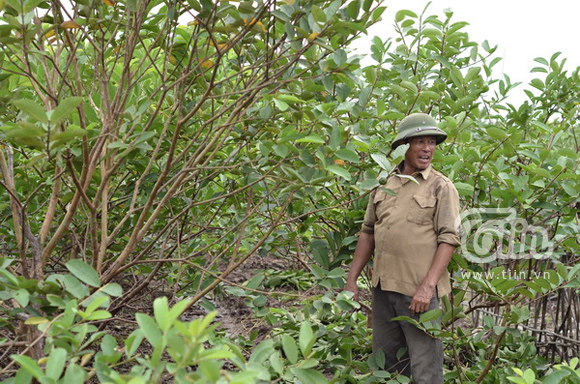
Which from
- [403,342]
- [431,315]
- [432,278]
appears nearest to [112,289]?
[431,315]

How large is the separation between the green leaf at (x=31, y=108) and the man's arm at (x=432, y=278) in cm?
197

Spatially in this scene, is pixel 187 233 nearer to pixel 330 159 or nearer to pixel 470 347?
pixel 330 159

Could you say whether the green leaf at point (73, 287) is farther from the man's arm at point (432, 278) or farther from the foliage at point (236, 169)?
the man's arm at point (432, 278)

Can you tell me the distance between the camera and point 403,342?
3.45 m

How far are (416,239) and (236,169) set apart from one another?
0.96 m

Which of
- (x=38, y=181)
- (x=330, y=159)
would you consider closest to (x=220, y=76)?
(x=38, y=181)

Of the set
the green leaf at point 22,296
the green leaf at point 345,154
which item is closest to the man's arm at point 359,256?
the green leaf at point 345,154

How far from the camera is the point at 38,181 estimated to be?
3.00 meters

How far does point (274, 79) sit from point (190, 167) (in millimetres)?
465

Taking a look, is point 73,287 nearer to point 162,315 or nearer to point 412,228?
point 162,315

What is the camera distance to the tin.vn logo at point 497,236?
308 cm

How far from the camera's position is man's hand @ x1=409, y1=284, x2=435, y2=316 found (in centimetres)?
306

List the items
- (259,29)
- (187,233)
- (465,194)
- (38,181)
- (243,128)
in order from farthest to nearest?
A: (187,233)
(465,194)
(38,181)
(243,128)
(259,29)

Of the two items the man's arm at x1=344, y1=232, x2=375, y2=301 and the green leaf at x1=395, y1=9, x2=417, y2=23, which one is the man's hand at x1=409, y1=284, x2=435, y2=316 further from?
the green leaf at x1=395, y1=9, x2=417, y2=23
